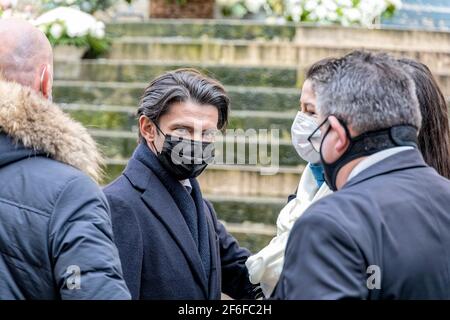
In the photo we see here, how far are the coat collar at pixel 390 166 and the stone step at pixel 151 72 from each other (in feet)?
17.9

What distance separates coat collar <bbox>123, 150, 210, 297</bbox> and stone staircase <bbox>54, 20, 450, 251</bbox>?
3062mm

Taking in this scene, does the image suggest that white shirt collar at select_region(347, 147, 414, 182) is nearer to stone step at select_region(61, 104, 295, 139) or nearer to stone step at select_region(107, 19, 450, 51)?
stone step at select_region(61, 104, 295, 139)

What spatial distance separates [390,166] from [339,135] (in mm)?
183

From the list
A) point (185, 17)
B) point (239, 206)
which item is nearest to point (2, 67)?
point (239, 206)

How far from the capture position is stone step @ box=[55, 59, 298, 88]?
8.35m

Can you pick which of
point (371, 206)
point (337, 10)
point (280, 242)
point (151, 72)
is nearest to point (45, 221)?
point (371, 206)

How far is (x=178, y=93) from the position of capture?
12.3ft

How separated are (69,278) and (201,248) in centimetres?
110

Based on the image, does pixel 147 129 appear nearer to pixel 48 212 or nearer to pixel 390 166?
pixel 48 212

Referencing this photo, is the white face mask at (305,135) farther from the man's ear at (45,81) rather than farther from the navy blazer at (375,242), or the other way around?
the man's ear at (45,81)

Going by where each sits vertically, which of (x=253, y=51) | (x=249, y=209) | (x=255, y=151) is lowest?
(x=249, y=209)

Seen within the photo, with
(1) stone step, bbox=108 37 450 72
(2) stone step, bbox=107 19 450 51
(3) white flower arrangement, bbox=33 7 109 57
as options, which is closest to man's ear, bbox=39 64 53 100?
A: (1) stone step, bbox=108 37 450 72

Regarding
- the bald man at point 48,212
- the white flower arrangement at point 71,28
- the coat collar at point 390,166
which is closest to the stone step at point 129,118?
the white flower arrangement at point 71,28

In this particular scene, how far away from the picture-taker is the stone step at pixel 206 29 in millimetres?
9109
